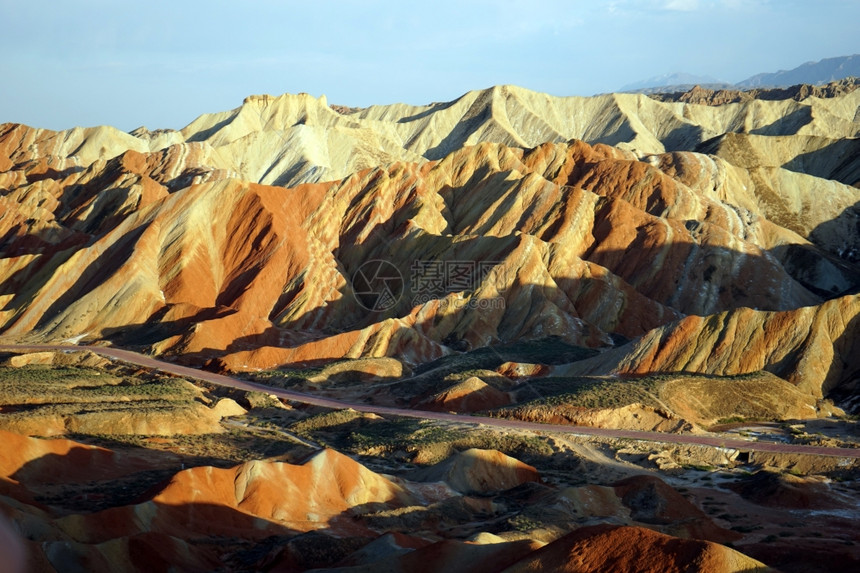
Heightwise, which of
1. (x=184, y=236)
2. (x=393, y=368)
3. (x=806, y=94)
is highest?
(x=806, y=94)

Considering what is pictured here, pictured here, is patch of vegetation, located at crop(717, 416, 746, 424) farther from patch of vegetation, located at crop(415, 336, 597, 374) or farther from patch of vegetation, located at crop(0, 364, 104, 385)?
patch of vegetation, located at crop(0, 364, 104, 385)

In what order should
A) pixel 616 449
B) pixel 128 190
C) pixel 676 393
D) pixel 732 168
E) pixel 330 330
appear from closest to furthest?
pixel 616 449 < pixel 676 393 < pixel 330 330 < pixel 128 190 < pixel 732 168

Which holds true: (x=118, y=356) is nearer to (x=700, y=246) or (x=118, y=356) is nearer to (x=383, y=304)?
(x=383, y=304)

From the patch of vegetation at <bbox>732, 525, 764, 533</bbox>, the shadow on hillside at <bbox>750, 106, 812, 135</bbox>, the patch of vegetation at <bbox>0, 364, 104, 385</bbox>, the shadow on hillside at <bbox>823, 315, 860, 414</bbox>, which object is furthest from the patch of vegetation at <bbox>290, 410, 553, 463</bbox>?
the shadow on hillside at <bbox>750, 106, 812, 135</bbox>

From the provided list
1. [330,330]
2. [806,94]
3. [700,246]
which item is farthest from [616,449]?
[806,94]

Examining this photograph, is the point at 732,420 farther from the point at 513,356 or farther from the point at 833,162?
the point at 833,162
